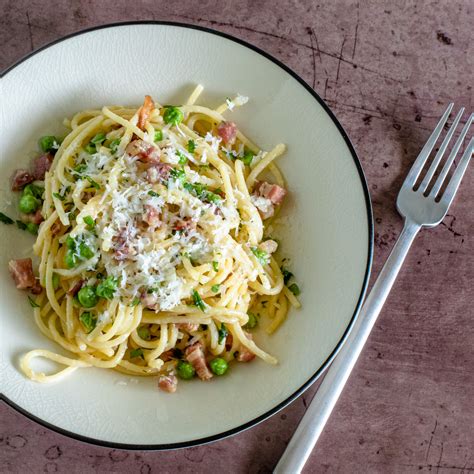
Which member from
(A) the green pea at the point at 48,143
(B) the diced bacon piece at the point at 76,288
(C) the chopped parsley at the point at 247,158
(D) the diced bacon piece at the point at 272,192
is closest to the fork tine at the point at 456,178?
(D) the diced bacon piece at the point at 272,192

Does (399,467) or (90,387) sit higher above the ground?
(90,387)

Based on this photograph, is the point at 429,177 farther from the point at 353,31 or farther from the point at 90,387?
the point at 90,387

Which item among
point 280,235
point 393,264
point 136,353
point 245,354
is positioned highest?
point 280,235

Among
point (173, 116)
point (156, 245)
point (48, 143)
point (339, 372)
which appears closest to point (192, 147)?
point (173, 116)

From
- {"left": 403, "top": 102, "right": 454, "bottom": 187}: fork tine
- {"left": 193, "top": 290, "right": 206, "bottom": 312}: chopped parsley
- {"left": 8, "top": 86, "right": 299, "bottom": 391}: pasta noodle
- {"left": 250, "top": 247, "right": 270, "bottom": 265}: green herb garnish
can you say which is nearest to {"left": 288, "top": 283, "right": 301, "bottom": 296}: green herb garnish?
{"left": 8, "top": 86, "right": 299, "bottom": 391}: pasta noodle

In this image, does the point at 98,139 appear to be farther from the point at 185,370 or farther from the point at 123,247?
the point at 185,370

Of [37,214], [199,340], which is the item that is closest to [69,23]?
[37,214]
